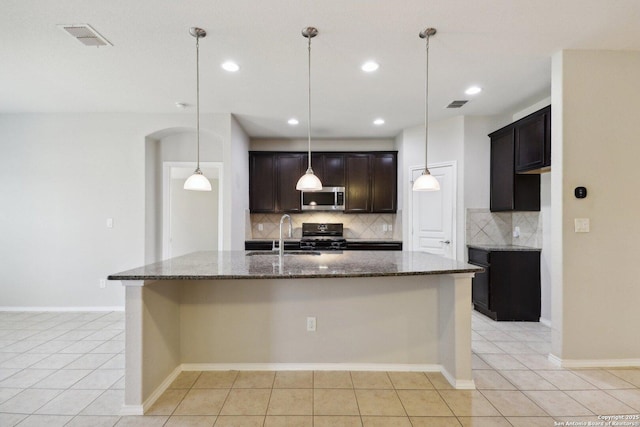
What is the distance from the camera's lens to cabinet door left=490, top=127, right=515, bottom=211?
3830mm

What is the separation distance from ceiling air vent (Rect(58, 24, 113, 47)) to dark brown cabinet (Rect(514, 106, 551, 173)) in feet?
13.2

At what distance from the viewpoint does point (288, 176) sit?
521 centimetres

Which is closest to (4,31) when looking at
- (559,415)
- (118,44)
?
(118,44)

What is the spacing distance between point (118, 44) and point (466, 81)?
3167 millimetres

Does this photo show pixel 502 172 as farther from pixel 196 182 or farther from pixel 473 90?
pixel 196 182

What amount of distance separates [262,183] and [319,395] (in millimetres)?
3614

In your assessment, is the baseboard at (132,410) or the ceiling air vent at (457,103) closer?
the baseboard at (132,410)

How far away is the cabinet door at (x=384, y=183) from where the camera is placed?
5.17 m

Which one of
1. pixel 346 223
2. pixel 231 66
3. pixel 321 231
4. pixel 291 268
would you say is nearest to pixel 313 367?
pixel 291 268

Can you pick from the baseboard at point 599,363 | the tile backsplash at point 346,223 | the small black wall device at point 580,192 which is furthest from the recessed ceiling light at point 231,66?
the baseboard at point 599,363

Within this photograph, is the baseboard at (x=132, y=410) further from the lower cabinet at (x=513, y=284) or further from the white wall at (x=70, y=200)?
the lower cabinet at (x=513, y=284)

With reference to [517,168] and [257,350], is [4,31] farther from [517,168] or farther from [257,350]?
[517,168]

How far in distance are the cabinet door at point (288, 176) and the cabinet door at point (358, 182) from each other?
77cm

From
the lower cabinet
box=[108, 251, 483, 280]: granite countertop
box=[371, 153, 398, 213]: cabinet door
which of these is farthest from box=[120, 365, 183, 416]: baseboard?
box=[371, 153, 398, 213]: cabinet door
